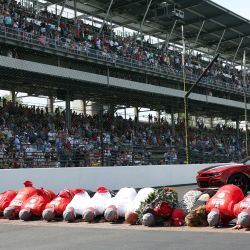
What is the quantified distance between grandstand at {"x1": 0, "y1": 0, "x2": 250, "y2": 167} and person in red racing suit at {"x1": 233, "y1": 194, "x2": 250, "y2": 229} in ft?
33.6

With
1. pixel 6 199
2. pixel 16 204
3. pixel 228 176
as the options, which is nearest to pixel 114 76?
pixel 228 176

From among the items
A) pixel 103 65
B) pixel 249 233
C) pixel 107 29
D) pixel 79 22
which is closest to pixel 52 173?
pixel 249 233

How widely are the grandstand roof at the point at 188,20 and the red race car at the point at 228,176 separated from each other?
20155mm

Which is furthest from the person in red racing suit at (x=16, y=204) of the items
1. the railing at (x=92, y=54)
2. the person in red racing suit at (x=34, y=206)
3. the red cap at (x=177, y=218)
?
the railing at (x=92, y=54)

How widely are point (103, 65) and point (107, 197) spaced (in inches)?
756

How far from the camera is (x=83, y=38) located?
92.6ft

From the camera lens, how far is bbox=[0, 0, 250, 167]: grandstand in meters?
22.6

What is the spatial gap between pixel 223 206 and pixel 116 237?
6.30 feet

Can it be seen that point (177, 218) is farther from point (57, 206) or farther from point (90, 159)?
→ point (90, 159)

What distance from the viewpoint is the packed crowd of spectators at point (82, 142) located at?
60.5 ft

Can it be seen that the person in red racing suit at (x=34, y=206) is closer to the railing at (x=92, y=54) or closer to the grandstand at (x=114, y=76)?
the grandstand at (x=114, y=76)

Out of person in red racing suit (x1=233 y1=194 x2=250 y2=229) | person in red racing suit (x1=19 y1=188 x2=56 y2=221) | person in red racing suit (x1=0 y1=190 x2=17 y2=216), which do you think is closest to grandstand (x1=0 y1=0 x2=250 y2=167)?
person in red racing suit (x1=0 y1=190 x2=17 y2=216)

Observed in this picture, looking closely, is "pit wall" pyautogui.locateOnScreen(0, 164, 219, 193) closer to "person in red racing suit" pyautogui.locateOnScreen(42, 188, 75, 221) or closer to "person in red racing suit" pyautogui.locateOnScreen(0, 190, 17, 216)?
"person in red racing suit" pyautogui.locateOnScreen(0, 190, 17, 216)

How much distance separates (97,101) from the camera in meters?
35.3
